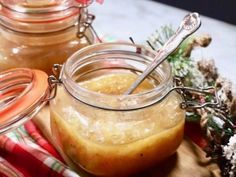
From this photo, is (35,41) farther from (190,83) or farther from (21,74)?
(190,83)

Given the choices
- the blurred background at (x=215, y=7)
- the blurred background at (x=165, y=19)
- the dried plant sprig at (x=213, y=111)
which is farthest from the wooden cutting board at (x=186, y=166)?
the blurred background at (x=215, y=7)

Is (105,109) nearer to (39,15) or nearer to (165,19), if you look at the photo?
(39,15)

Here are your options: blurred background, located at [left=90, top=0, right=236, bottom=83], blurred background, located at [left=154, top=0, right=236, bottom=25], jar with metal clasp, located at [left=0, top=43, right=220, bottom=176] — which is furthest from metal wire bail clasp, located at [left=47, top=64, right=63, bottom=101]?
blurred background, located at [left=154, top=0, right=236, bottom=25]

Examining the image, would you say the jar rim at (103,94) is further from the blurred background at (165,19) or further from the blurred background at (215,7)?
→ the blurred background at (215,7)

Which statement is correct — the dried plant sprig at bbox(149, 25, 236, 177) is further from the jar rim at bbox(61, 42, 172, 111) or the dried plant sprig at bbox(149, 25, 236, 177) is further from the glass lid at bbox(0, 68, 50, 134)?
the glass lid at bbox(0, 68, 50, 134)

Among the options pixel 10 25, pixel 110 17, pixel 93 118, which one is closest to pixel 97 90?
pixel 93 118

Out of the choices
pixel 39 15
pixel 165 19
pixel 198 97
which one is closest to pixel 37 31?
pixel 39 15

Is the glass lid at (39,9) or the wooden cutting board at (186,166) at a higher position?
the glass lid at (39,9)
